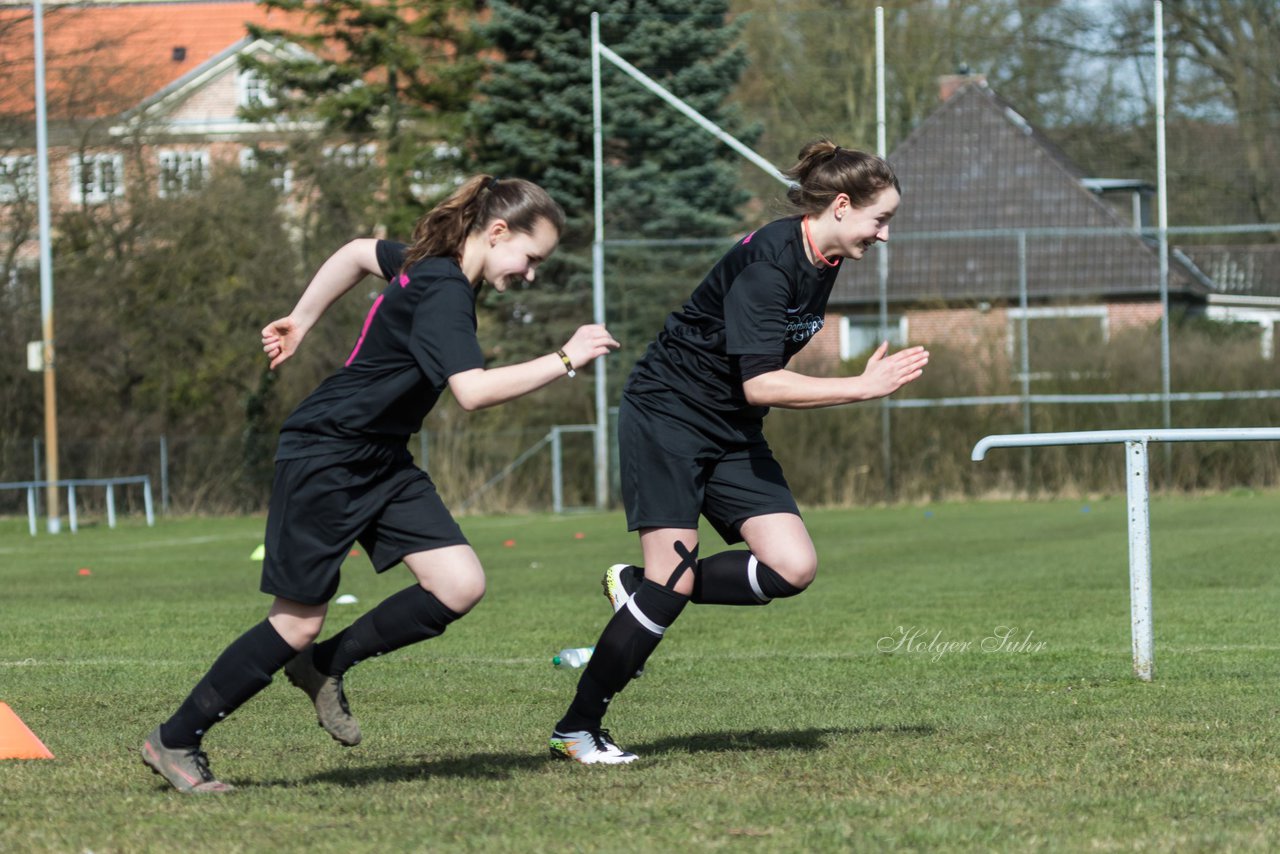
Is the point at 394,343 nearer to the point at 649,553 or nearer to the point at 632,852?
the point at 649,553

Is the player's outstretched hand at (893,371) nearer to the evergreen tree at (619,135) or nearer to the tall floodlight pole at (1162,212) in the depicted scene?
the tall floodlight pole at (1162,212)

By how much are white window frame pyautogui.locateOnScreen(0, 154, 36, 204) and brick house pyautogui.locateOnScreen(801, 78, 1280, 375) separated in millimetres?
12489

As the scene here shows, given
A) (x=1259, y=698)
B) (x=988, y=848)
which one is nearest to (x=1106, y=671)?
(x=1259, y=698)

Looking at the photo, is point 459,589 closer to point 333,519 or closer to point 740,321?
point 333,519

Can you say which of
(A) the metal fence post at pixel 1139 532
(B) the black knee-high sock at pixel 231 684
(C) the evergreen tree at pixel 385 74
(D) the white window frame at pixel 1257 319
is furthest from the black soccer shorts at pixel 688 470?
(C) the evergreen tree at pixel 385 74

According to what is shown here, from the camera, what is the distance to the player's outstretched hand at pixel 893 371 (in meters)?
4.91

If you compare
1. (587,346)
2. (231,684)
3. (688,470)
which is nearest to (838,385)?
(688,470)

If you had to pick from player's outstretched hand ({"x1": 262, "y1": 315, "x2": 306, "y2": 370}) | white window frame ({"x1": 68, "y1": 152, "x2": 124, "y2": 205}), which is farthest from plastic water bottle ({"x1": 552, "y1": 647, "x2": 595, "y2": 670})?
white window frame ({"x1": 68, "y1": 152, "x2": 124, "y2": 205})

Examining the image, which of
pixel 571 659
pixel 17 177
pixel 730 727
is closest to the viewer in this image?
pixel 730 727

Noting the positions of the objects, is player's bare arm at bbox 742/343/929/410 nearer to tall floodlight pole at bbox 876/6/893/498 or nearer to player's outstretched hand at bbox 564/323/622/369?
player's outstretched hand at bbox 564/323/622/369

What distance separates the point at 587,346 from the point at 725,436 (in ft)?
3.41

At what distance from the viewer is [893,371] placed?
4980 mm

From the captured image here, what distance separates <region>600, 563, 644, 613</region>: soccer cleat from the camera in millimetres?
5586

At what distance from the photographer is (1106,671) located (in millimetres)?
7289
